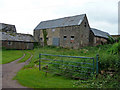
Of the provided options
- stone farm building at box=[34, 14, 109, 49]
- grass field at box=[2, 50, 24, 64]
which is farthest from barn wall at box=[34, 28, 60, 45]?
grass field at box=[2, 50, 24, 64]

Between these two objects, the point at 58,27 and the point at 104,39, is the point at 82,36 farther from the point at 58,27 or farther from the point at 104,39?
the point at 104,39

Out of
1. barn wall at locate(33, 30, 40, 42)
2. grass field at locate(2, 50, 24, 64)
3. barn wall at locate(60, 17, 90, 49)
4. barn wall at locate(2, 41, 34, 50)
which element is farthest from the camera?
barn wall at locate(33, 30, 40, 42)

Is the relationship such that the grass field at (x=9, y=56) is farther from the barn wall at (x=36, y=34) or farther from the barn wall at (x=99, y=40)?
the barn wall at (x=99, y=40)

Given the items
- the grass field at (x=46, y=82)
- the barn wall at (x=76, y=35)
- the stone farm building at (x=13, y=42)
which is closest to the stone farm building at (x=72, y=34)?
the barn wall at (x=76, y=35)

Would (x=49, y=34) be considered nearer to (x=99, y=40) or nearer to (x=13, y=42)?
(x=13, y=42)

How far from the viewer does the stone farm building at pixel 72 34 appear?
74.9ft

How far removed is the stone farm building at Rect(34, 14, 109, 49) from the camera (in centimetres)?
2284

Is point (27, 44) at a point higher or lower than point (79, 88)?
higher

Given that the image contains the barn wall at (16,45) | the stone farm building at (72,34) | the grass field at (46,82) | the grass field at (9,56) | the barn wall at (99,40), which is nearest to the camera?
the grass field at (46,82)

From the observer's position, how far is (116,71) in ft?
16.0

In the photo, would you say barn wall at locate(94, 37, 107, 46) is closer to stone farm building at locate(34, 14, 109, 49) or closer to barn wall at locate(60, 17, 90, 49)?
stone farm building at locate(34, 14, 109, 49)

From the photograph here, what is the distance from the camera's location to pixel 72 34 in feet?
76.8

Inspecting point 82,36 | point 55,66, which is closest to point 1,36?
point 82,36

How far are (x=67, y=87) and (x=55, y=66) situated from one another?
2.88 meters
